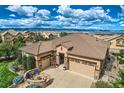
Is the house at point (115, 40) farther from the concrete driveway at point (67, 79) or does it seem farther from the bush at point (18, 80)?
the bush at point (18, 80)

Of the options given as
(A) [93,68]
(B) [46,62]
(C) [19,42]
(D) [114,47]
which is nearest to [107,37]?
(D) [114,47]

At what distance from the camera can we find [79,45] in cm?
1434

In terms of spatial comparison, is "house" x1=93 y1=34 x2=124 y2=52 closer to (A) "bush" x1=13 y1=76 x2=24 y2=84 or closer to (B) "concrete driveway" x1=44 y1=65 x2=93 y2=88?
(B) "concrete driveway" x1=44 y1=65 x2=93 y2=88

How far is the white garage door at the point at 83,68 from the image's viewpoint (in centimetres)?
1323

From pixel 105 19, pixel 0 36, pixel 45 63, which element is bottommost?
pixel 45 63

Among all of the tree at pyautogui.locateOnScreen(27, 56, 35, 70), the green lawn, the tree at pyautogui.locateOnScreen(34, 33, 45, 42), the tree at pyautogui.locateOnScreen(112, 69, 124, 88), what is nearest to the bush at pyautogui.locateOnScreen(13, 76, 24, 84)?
the green lawn

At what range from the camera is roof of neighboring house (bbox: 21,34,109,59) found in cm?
1337

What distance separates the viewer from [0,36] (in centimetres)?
1452

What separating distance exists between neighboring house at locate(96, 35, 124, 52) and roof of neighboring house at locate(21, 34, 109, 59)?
392 mm

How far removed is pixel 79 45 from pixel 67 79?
2851 millimetres

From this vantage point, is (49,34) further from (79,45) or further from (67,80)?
(67,80)

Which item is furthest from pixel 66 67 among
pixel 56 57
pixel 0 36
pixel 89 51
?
pixel 0 36
